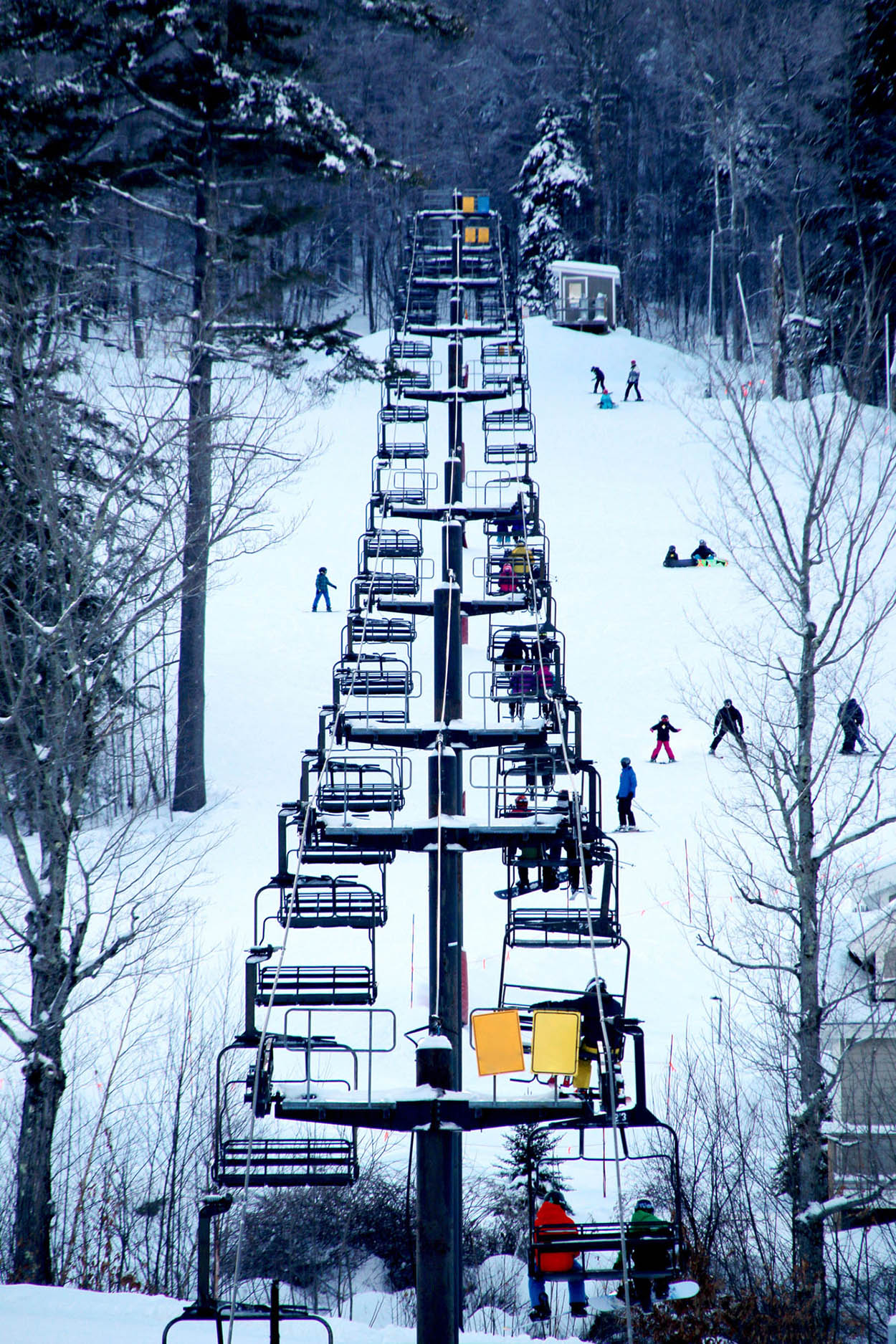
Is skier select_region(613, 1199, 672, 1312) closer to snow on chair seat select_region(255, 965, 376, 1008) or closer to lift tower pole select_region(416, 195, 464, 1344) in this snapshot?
lift tower pole select_region(416, 195, 464, 1344)

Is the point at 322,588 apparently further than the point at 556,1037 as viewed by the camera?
Yes

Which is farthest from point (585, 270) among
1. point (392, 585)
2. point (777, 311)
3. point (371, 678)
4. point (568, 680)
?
point (371, 678)

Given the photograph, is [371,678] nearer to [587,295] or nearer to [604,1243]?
[604,1243]

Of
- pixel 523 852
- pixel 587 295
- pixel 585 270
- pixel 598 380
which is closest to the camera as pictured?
pixel 523 852

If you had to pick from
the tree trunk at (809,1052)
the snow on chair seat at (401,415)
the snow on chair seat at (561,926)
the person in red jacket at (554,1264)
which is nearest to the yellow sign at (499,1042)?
the person in red jacket at (554,1264)

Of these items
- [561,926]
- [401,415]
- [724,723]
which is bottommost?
[561,926]

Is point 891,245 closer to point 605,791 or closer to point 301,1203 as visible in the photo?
point 605,791

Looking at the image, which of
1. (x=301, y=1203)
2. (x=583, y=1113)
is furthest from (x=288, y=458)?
(x=583, y=1113)
